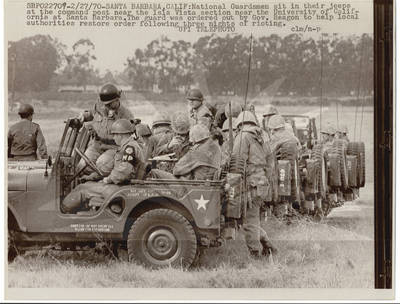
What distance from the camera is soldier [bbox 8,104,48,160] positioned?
7199mm

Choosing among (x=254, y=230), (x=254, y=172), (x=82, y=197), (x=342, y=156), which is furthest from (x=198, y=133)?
(x=342, y=156)

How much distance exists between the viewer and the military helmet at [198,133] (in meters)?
7.06

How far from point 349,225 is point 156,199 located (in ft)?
6.64

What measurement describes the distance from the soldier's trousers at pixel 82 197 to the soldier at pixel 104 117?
29cm

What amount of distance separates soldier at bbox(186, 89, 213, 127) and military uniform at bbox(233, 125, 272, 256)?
0.40 meters

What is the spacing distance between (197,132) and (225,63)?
2.59ft

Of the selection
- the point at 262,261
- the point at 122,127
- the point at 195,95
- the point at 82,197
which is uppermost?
the point at 195,95

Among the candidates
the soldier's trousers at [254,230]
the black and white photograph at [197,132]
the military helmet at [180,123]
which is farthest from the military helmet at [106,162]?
the soldier's trousers at [254,230]

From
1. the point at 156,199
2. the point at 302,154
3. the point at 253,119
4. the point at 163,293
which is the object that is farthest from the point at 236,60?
the point at 163,293

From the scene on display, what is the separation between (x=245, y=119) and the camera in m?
7.22

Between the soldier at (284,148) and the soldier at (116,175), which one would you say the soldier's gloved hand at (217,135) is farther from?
the soldier at (116,175)

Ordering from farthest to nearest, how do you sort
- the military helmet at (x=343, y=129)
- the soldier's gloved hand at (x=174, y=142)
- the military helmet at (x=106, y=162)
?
the military helmet at (x=343, y=129)
the soldier's gloved hand at (x=174, y=142)
the military helmet at (x=106, y=162)

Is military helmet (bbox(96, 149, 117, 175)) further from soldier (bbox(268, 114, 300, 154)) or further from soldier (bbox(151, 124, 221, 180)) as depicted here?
soldier (bbox(268, 114, 300, 154))

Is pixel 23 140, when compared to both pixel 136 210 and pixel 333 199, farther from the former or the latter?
pixel 333 199
